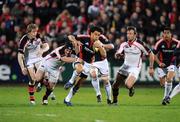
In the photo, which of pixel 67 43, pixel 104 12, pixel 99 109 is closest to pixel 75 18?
pixel 104 12

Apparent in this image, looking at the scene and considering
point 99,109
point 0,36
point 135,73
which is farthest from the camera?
point 0,36

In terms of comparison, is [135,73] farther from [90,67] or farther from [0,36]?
[0,36]

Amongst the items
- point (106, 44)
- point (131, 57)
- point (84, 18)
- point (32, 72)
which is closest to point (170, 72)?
point (131, 57)

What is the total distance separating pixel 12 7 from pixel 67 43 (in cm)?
1157

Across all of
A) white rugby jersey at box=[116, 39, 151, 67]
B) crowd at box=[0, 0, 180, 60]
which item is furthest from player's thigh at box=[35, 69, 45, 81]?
crowd at box=[0, 0, 180, 60]

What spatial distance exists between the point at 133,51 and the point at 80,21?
33.3 feet

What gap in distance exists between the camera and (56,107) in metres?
17.2

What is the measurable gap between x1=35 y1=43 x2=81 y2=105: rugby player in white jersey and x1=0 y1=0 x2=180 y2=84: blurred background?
7.75 meters

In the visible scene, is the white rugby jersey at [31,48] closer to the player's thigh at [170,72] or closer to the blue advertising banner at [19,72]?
the player's thigh at [170,72]

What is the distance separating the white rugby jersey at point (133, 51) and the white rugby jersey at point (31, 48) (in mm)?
A: 2681

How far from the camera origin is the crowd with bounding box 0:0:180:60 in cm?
2766

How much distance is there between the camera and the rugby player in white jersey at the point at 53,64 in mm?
18391

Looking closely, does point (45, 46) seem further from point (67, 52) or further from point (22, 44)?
point (67, 52)

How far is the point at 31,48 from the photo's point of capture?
19.8 meters
